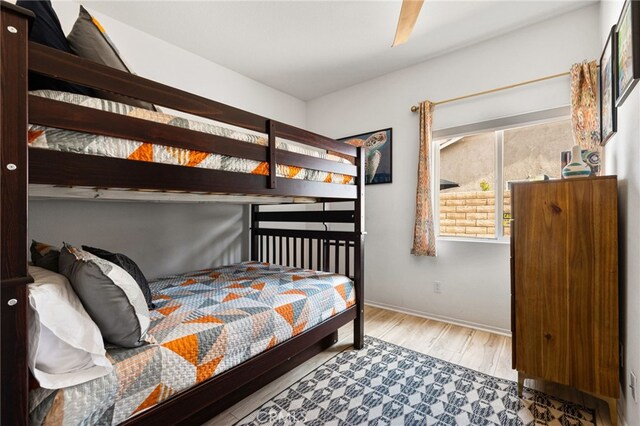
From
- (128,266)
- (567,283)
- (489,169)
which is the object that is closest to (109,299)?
(128,266)

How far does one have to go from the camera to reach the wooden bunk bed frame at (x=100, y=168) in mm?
778

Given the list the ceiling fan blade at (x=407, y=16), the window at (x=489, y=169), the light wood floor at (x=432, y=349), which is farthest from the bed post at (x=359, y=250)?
the window at (x=489, y=169)

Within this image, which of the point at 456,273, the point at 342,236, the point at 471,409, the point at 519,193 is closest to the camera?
the point at 471,409

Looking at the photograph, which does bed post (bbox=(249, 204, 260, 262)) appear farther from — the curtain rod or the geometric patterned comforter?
the curtain rod

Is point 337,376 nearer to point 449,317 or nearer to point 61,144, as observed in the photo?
point 449,317

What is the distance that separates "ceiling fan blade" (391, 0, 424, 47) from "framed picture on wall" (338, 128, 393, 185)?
143cm

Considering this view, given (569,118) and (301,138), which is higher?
(569,118)

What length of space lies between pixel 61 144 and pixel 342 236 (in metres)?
1.86

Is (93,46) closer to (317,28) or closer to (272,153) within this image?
(272,153)

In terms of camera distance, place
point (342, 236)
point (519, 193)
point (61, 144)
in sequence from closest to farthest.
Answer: point (61, 144), point (519, 193), point (342, 236)

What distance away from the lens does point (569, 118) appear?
2.34 meters

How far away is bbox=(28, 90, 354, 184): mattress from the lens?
96 centimetres

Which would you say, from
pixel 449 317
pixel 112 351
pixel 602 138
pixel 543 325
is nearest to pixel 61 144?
pixel 112 351

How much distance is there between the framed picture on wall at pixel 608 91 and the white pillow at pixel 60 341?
103 inches
